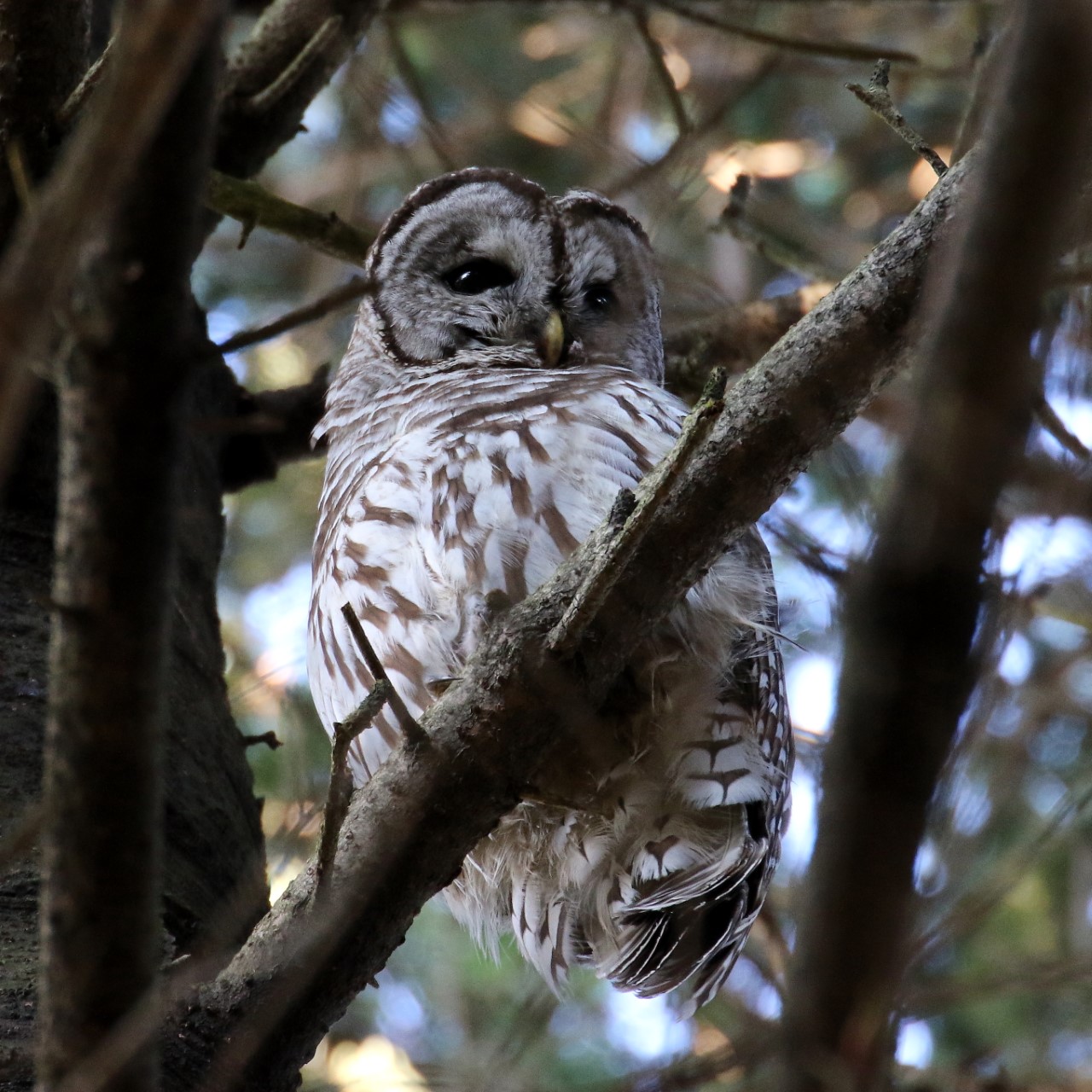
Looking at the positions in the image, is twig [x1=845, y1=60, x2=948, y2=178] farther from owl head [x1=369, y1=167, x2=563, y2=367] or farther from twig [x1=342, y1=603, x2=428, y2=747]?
owl head [x1=369, y1=167, x2=563, y2=367]

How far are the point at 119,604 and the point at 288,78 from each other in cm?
249

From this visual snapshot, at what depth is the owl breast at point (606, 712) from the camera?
255cm

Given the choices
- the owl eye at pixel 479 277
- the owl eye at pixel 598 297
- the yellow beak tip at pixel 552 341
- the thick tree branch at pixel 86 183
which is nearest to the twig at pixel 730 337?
the owl eye at pixel 598 297

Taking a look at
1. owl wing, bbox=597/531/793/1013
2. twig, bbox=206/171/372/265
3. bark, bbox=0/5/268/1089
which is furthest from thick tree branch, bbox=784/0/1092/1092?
twig, bbox=206/171/372/265

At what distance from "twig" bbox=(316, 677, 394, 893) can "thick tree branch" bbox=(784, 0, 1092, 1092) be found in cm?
91

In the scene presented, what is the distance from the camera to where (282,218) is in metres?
3.35

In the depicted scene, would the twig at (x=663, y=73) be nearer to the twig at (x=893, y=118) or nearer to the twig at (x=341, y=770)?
the twig at (x=893, y=118)

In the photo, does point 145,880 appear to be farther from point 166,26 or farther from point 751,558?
point 751,558

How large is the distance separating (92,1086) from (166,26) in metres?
0.84

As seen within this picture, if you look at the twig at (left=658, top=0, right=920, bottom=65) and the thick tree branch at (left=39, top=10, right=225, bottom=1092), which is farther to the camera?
the twig at (left=658, top=0, right=920, bottom=65)

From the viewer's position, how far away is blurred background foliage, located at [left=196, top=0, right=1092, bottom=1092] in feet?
4.79

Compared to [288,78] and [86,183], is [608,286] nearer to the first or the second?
[288,78]

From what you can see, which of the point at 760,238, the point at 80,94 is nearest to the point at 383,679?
the point at 80,94

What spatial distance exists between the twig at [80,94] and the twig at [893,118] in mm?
1161
